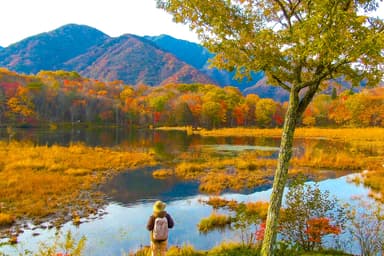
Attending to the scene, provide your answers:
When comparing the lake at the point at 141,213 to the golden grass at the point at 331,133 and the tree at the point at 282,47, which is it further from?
the golden grass at the point at 331,133

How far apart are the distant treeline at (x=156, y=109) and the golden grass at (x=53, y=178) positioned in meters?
69.5

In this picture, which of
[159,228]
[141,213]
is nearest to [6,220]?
[141,213]

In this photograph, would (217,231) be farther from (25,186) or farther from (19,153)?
(19,153)

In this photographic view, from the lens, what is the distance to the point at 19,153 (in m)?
33.4

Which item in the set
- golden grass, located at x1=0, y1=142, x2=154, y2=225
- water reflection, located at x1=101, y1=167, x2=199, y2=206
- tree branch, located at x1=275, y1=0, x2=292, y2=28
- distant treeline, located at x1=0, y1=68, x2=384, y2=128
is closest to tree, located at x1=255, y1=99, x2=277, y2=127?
distant treeline, located at x1=0, y1=68, x2=384, y2=128

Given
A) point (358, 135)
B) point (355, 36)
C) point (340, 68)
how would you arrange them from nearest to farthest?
point (355, 36) → point (340, 68) → point (358, 135)

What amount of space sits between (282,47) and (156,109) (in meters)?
115

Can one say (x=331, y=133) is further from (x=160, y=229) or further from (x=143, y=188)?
(x=160, y=229)

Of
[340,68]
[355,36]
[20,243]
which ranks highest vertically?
[355,36]

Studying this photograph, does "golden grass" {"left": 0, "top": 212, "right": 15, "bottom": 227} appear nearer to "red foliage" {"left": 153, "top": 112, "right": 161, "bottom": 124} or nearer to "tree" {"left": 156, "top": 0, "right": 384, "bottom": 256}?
"tree" {"left": 156, "top": 0, "right": 384, "bottom": 256}

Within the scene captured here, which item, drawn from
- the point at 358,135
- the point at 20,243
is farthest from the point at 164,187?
the point at 358,135

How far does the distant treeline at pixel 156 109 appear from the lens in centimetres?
10119

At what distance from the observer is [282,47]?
7867 millimetres

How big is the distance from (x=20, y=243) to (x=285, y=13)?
12766mm
